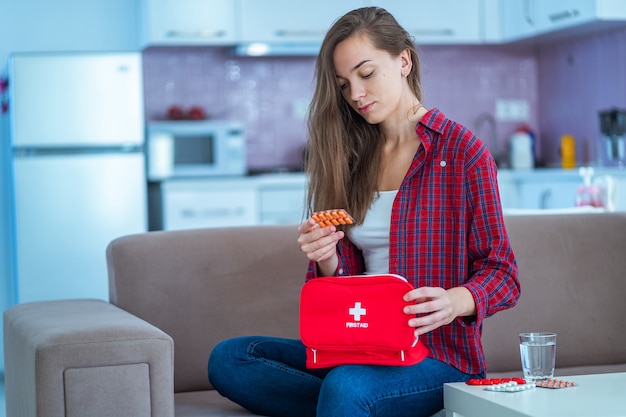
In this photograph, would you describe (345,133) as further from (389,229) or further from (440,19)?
(440,19)

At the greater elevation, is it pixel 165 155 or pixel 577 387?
pixel 165 155

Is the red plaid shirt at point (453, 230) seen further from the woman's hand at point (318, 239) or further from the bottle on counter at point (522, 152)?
the bottle on counter at point (522, 152)

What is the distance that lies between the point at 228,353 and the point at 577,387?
0.79 metres

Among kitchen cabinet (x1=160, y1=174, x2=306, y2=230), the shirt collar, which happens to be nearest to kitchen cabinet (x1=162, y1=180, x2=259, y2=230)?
kitchen cabinet (x1=160, y1=174, x2=306, y2=230)

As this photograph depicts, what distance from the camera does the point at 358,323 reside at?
1.89 meters

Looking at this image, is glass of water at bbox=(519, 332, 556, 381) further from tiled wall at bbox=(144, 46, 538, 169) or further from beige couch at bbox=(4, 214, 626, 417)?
tiled wall at bbox=(144, 46, 538, 169)

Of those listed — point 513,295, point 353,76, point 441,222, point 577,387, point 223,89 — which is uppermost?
point 223,89

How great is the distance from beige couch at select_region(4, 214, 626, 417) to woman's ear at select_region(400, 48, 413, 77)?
0.62 metres

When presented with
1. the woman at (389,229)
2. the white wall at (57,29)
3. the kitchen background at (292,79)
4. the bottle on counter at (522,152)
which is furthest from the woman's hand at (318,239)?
the bottle on counter at (522,152)

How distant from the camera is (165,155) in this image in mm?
5582

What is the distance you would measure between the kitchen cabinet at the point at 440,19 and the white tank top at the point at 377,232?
3.76 metres

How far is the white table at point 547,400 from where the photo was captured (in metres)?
1.62

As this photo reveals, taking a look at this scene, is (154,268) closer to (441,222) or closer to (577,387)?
(441,222)

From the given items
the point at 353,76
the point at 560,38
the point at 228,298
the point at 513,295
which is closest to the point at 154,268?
the point at 228,298
